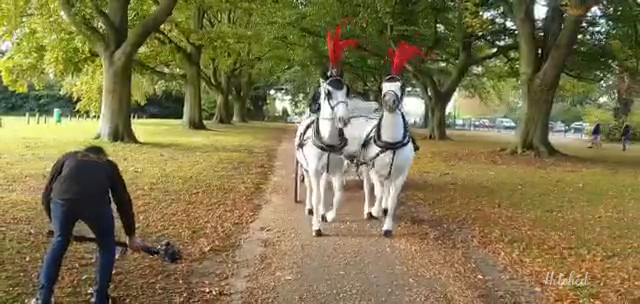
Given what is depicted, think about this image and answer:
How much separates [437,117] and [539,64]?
13.8 m

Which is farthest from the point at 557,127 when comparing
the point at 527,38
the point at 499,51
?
the point at 527,38

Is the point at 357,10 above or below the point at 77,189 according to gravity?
above

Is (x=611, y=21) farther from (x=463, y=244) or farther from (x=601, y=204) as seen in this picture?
(x=463, y=244)

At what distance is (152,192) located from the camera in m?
12.3

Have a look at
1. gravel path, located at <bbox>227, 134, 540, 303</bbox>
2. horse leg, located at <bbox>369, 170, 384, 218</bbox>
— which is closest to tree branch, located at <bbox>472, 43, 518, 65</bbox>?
gravel path, located at <bbox>227, 134, 540, 303</bbox>

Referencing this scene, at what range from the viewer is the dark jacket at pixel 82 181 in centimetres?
507

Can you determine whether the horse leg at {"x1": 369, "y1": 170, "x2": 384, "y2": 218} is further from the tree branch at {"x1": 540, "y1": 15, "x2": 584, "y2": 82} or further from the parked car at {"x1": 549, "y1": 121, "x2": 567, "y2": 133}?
the parked car at {"x1": 549, "y1": 121, "x2": 567, "y2": 133}

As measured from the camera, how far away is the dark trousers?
5.10 m

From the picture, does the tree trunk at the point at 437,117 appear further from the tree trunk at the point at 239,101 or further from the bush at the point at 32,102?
the bush at the point at 32,102

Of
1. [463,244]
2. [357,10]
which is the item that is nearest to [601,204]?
[463,244]

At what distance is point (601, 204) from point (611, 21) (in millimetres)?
15336

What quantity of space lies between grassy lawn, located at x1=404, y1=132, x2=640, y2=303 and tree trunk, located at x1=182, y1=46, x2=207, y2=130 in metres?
19.6

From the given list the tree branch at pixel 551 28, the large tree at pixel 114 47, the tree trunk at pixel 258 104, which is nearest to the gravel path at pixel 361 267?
the large tree at pixel 114 47

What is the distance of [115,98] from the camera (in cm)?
2311
